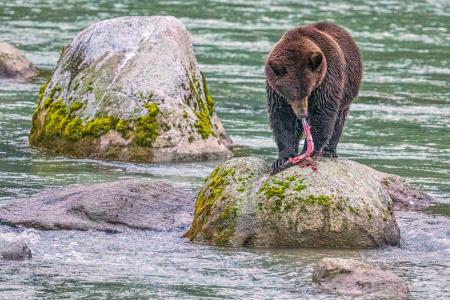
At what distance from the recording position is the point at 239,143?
14891mm

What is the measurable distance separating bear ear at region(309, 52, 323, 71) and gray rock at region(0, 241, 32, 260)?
2.57 meters

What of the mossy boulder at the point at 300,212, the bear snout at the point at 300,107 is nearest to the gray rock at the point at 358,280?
the mossy boulder at the point at 300,212

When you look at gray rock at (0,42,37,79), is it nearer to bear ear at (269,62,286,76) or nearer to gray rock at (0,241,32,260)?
bear ear at (269,62,286,76)

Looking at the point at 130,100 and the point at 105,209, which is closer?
the point at 105,209

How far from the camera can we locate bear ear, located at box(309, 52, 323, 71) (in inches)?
388

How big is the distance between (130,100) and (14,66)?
602cm

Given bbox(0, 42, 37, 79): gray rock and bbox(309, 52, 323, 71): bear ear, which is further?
bbox(0, 42, 37, 79): gray rock

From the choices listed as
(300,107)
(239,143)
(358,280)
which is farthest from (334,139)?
(358,280)

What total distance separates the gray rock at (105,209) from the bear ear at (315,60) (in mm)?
1801

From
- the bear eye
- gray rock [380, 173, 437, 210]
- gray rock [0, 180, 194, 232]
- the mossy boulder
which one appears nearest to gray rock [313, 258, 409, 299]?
the mossy boulder

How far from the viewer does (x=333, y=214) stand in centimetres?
994

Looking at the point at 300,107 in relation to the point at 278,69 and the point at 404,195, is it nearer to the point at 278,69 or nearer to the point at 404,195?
the point at 278,69

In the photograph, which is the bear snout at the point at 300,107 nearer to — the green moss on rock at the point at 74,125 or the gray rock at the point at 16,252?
the gray rock at the point at 16,252

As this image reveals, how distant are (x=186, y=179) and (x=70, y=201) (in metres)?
2.13
